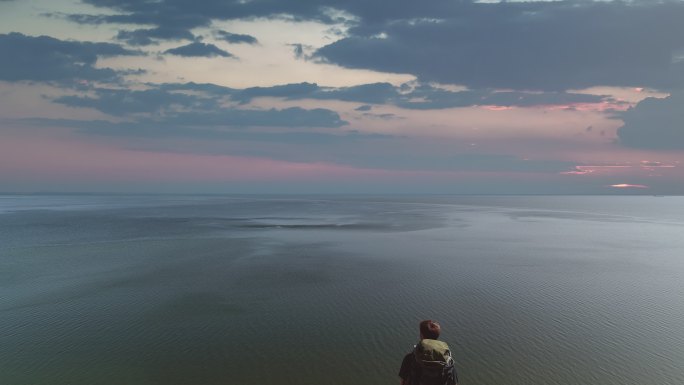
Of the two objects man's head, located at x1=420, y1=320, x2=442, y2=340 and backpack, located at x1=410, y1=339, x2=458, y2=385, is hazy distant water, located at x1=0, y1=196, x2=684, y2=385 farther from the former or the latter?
man's head, located at x1=420, y1=320, x2=442, y2=340

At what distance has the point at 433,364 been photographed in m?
7.21

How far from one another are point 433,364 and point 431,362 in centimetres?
5

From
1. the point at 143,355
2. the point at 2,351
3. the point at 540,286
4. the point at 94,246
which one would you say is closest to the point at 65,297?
the point at 2,351

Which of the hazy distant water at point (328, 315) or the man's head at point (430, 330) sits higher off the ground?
the man's head at point (430, 330)

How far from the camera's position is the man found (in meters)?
7.21

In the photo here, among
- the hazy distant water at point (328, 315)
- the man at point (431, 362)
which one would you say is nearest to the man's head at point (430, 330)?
the man at point (431, 362)

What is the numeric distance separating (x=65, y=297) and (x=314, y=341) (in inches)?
742

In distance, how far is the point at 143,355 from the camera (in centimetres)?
1656

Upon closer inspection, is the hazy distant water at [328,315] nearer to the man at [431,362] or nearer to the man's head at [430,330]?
the man at [431,362]

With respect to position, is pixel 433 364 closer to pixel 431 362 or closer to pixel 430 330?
pixel 431 362

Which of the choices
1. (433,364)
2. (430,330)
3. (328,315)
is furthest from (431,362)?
(328,315)

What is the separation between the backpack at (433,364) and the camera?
23.7 feet

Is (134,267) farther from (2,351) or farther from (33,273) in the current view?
(2,351)

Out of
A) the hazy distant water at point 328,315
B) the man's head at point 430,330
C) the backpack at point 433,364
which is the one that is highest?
the man's head at point 430,330
